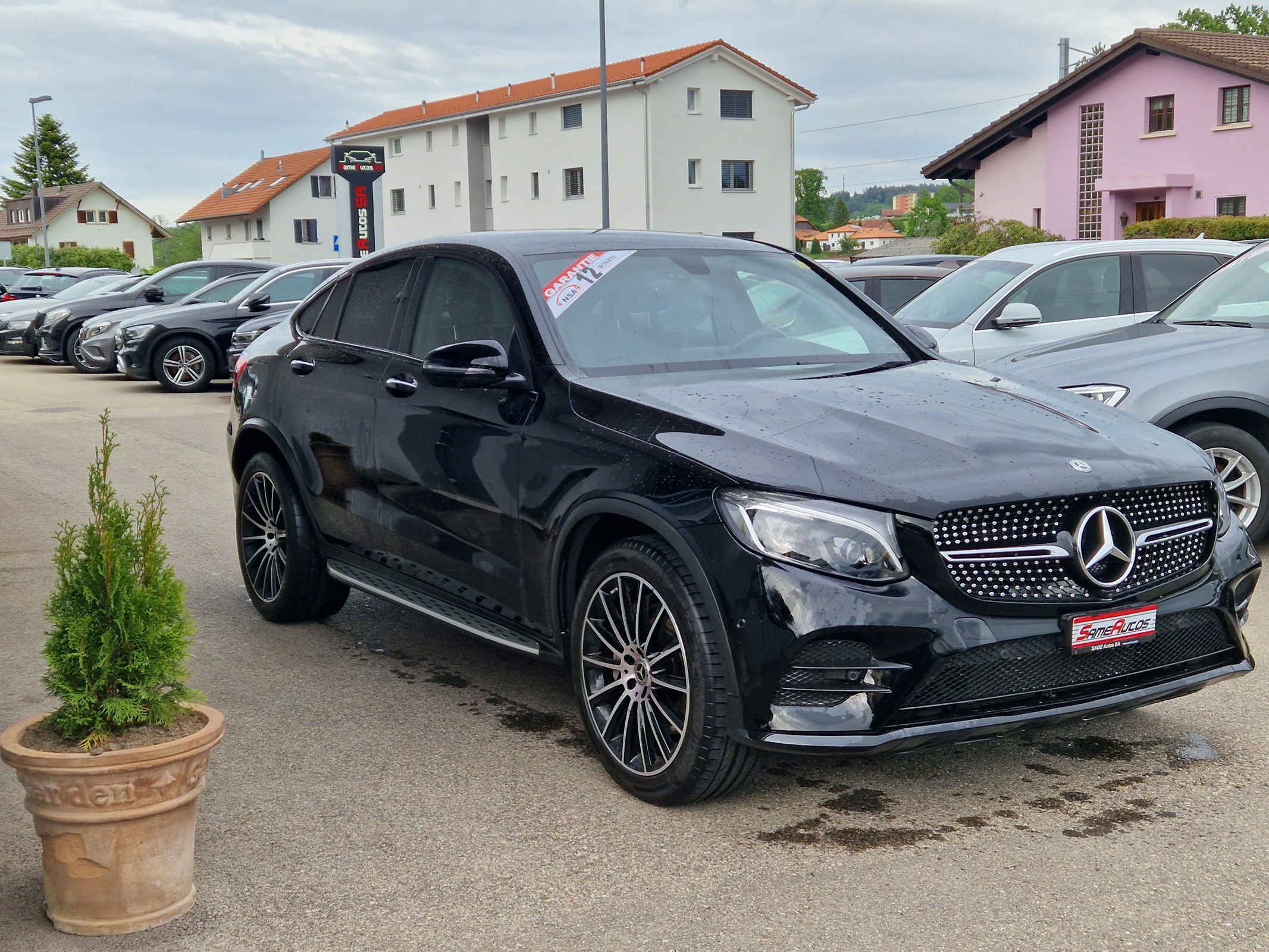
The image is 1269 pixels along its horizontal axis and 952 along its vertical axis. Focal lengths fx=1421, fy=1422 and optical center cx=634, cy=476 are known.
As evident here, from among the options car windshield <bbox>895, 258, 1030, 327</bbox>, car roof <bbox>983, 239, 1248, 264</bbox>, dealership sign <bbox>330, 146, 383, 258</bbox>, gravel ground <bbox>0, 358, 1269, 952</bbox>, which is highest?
dealership sign <bbox>330, 146, 383, 258</bbox>

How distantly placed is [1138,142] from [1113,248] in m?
35.1

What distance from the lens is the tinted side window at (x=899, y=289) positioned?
510 inches

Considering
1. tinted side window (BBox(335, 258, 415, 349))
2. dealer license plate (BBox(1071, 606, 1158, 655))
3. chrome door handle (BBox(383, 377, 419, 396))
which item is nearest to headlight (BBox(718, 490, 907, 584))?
dealer license plate (BBox(1071, 606, 1158, 655))

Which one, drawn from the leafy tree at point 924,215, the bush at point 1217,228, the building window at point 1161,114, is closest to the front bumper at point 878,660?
the bush at point 1217,228

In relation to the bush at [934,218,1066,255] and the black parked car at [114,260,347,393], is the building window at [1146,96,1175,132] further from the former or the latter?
the black parked car at [114,260,347,393]

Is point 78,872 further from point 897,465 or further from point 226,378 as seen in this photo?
point 226,378

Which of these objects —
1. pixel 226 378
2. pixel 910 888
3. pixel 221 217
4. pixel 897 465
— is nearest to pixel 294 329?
pixel 897 465

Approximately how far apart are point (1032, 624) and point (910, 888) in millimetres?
777

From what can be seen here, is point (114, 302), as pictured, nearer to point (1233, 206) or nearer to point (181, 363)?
point (181, 363)

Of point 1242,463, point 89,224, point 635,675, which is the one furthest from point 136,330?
point 89,224

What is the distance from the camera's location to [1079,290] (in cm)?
1055

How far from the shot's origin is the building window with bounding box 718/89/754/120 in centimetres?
5859

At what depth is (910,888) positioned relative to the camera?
3.55 metres

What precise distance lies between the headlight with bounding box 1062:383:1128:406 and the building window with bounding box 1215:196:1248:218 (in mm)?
36057
